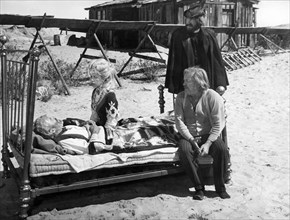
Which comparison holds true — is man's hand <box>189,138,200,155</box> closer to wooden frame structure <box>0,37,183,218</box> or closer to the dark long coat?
wooden frame structure <box>0,37,183,218</box>

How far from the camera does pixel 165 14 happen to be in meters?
18.5

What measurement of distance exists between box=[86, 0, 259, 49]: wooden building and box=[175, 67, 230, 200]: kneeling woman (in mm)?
13763

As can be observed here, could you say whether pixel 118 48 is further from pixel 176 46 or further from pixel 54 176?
pixel 54 176

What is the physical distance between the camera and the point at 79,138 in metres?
4.32

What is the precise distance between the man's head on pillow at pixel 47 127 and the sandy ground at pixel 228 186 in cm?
75

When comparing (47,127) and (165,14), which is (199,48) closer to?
(47,127)

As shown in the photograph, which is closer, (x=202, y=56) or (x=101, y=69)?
(x=101, y=69)

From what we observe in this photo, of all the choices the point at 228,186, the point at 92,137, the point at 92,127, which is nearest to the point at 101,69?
the point at 92,127

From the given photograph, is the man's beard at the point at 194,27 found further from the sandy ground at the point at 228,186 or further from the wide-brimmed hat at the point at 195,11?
the sandy ground at the point at 228,186

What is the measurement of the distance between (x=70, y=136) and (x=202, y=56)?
2016 millimetres

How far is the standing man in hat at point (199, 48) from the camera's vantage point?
5.17 meters

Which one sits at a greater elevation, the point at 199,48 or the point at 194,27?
the point at 194,27

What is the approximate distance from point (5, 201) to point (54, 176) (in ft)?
2.61

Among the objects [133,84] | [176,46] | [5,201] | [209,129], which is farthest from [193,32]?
[133,84]
